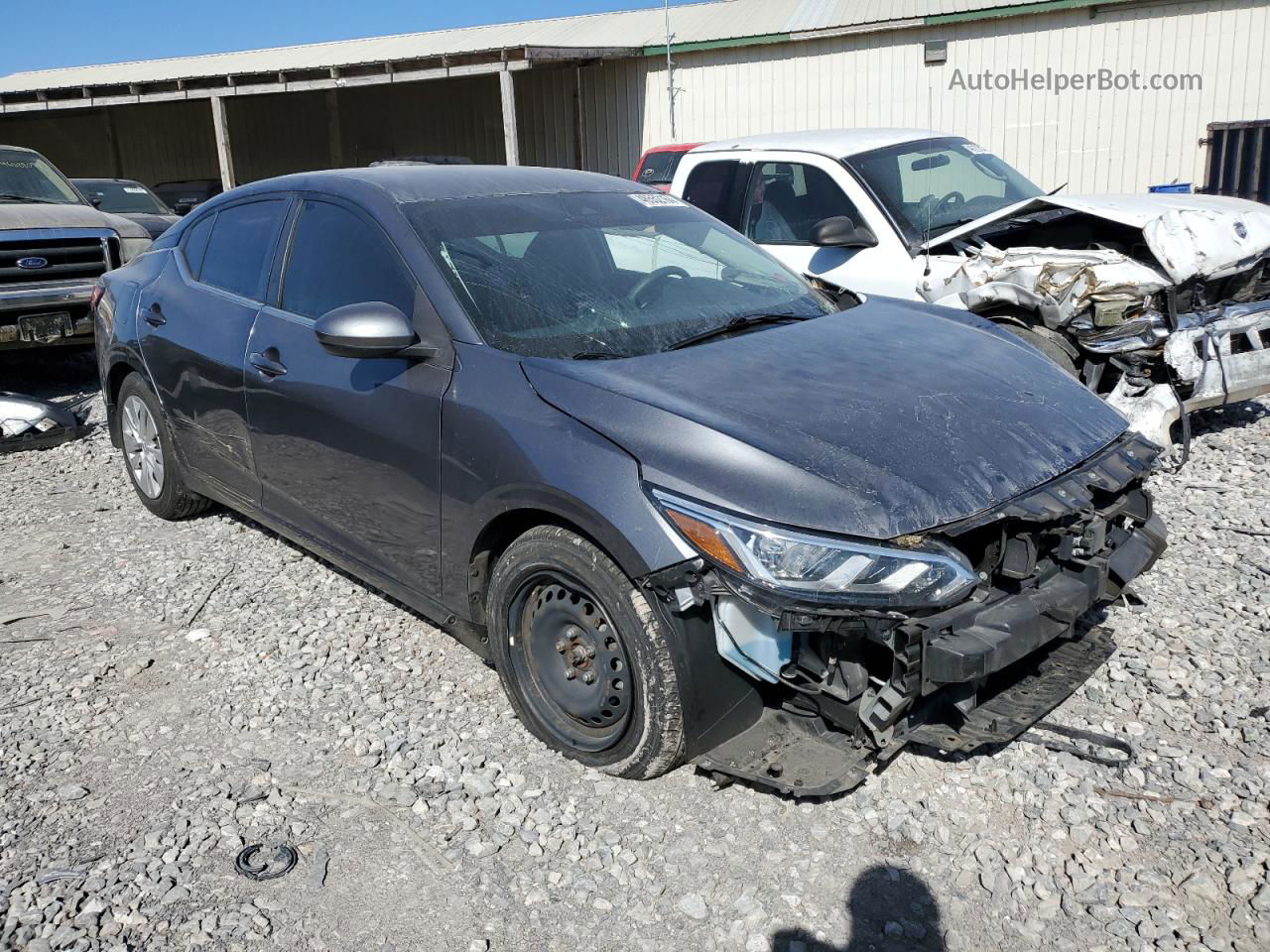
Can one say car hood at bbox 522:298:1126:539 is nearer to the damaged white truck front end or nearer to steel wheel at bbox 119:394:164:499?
the damaged white truck front end

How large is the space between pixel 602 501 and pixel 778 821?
1.05m

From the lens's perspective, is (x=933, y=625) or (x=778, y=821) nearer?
(x=933, y=625)

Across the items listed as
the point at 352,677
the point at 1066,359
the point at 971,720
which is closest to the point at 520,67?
the point at 1066,359

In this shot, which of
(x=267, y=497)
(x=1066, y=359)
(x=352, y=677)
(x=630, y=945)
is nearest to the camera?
(x=630, y=945)

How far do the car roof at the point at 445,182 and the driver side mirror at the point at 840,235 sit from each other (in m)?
2.22

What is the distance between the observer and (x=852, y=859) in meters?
2.86

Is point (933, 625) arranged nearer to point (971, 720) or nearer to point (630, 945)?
point (971, 720)

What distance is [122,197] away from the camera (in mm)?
13625

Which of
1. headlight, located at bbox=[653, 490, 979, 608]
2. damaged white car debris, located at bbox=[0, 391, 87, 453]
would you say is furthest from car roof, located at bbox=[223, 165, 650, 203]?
damaged white car debris, located at bbox=[0, 391, 87, 453]

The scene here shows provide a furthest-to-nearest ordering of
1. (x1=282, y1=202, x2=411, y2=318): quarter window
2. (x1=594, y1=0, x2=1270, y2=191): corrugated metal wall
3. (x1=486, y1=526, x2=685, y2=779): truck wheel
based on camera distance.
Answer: (x1=594, y1=0, x2=1270, y2=191): corrugated metal wall → (x1=282, y1=202, x2=411, y2=318): quarter window → (x1=486, y1=526, x2=685, y2=779): truck wheel

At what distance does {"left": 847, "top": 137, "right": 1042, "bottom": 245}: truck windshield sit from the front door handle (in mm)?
4190

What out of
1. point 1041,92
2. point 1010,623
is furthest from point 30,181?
point 1041,92

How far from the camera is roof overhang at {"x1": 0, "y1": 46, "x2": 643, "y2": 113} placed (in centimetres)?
1692

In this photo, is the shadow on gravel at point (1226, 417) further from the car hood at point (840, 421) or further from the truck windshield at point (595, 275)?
the truck windshield at point (595, 275)
